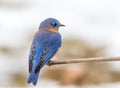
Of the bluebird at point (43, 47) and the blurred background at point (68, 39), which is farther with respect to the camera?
the blurred background at point (68, 39)

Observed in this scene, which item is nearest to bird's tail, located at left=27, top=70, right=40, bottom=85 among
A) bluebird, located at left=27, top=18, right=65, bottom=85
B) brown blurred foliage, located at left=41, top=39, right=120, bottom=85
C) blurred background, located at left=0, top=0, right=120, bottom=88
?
bluebird, located at left=27, top=18, right=65, bottom=85

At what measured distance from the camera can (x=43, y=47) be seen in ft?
22.7

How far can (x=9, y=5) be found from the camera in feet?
40.2

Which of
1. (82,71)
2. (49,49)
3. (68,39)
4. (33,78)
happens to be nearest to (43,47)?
(49,49)

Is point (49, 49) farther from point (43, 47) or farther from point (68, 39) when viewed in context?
point (68, 39)

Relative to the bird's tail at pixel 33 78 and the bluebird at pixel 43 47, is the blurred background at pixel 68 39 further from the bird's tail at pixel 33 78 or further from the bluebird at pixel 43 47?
the bird's tail at pixel 33 78

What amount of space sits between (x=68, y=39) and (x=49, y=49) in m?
3.61

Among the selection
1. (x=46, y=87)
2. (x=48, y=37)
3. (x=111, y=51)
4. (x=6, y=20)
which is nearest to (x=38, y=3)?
(x=6, y=20)

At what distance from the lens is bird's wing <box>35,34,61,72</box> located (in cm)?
657

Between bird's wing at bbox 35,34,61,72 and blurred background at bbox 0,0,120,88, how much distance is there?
1.71m

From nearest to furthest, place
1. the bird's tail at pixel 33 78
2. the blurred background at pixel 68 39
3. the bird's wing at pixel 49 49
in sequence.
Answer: the bird's tail at pixel 33 78 < the bird's wing at pixel 49 49 < the blurred background at pixel 68 39

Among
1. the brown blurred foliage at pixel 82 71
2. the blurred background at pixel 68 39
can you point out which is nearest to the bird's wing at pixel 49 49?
the blurred background at pixel 68 39

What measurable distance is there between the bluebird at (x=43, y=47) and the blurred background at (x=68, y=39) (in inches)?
58.4

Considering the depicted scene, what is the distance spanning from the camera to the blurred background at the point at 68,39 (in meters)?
9.34
